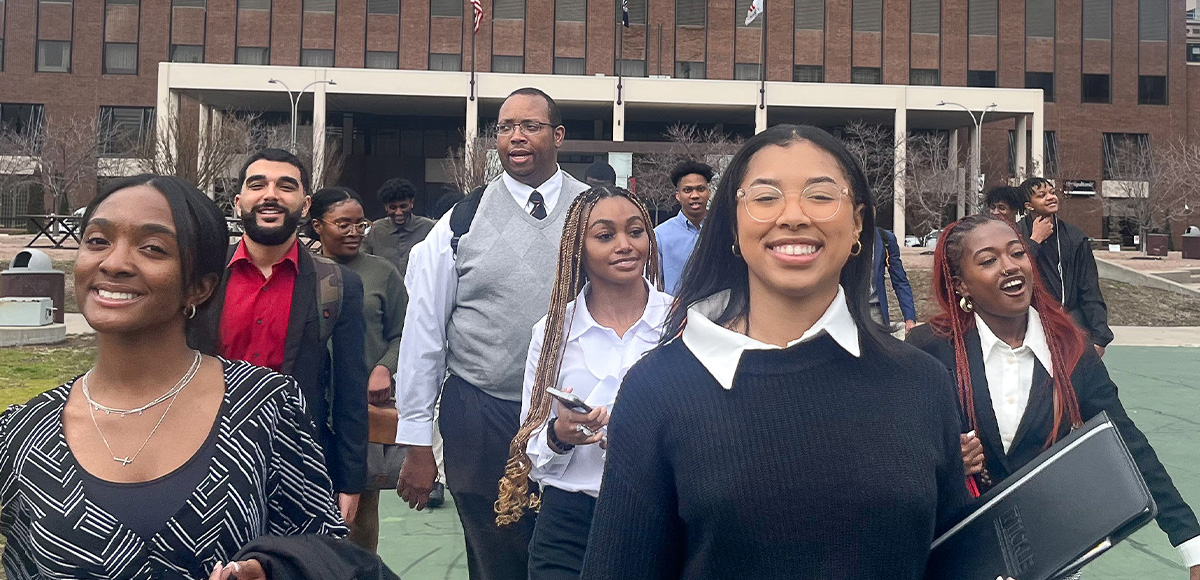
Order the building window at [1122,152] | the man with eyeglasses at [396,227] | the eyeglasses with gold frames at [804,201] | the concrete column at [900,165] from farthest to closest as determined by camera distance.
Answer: the building window at [1122,152] → the concrete column at [900,165] → the man with eyeglasses at [396,227] → the eyeglasses with gold frames at [804,201]

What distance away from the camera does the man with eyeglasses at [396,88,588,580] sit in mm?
3873

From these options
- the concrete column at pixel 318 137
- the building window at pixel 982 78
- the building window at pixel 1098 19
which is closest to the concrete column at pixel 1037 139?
the building window at pixel 982 78

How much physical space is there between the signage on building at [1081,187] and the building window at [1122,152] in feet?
3.33

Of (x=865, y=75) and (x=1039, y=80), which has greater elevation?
(x=1039, y=80)

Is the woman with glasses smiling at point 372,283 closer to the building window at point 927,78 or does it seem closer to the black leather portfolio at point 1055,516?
the black leather portfolio at point 1055,516

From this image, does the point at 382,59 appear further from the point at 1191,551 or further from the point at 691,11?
the point at 1191,551

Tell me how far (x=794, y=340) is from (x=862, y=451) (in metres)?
0.23

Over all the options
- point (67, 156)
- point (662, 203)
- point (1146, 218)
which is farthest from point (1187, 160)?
point (67, 156)

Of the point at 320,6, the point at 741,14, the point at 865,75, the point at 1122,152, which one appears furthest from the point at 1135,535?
the point at 1122,152

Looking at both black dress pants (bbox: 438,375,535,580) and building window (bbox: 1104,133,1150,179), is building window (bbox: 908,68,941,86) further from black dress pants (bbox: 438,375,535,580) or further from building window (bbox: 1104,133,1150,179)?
black dress pants (bbox: 438,375,535,580)

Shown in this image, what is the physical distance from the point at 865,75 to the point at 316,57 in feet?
90.2

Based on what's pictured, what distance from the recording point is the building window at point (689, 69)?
5294 cm

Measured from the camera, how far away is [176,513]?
209 centimetres

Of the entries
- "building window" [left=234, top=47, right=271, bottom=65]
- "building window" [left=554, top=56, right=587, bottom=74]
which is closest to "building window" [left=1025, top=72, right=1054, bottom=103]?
"building window" [left=554, top=56, right=587, bottom=74]
